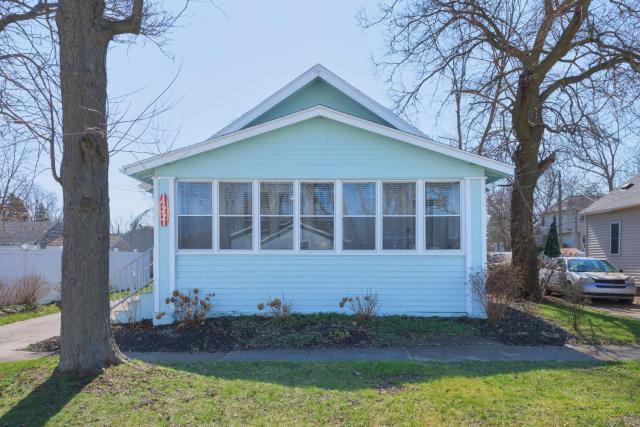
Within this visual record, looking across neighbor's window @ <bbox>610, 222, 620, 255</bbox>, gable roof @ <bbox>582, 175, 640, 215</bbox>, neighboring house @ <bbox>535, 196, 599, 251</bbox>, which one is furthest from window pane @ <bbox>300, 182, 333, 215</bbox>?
neighboring house @ <bbox>535, 196, 599, 251</bbox>

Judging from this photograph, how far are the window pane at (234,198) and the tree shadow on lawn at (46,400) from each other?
5.05 metres

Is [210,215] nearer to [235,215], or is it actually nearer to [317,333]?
[235,215]

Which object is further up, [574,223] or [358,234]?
[574,223]

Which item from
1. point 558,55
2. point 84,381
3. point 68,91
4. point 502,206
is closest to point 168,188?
point 68,91

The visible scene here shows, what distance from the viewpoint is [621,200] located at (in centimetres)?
2006

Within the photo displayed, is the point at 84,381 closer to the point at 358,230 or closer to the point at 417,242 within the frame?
the point at 358,230

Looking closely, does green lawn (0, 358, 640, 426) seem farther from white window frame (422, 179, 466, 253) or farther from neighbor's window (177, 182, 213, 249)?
neighbor's window (177, 182, 213, 249)

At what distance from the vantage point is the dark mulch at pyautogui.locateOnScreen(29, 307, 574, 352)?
835 centimetres

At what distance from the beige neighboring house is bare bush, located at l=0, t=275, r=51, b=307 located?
21.5m

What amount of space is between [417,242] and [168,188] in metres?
5.56

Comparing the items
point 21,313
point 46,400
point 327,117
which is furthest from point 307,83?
point 21,313

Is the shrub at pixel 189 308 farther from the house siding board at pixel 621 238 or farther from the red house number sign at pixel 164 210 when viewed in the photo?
the house siding board at pixel 621 238

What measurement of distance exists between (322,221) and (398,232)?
171cm

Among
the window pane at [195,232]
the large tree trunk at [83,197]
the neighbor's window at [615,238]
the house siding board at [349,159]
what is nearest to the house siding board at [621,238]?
the neighbor's window at [615,238]
